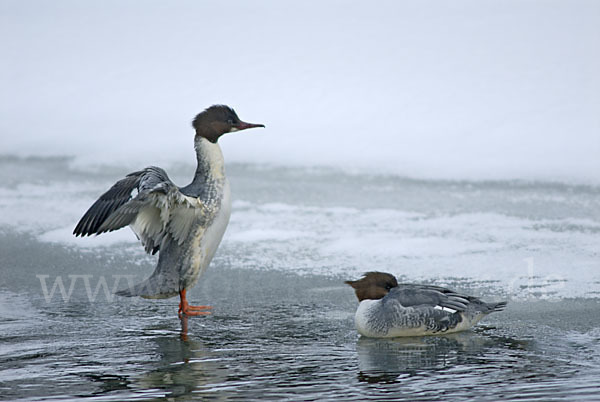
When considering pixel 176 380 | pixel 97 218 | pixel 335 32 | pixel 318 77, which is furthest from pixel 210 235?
pixel 335 32

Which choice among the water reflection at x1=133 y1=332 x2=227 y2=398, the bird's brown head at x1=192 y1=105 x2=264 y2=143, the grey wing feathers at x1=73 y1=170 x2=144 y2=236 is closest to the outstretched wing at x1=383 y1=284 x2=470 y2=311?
the water reflection at x1=133 y1=332 x2=227 y2=398

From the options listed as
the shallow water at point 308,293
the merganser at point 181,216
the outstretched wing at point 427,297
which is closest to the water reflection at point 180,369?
the shallow water at point 308,293

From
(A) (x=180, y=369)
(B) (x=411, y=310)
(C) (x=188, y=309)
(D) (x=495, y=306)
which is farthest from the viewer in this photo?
(C) (x=188, y=309)

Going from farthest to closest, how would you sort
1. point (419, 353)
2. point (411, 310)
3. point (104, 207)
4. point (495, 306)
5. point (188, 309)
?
1. point (188, 309)
2. point (104, 207)
3. point (495, 306)
4. point (411, 310)
5. point (419, 353)

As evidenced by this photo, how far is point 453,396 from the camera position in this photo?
344 centimetres

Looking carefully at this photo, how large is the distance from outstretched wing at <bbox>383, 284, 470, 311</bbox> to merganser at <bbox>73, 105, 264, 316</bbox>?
47.5 inches

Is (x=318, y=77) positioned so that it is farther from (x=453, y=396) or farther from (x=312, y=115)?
(x=453, y=396)

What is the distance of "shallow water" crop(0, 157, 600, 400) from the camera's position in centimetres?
374

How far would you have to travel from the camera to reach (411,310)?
4.57 meters

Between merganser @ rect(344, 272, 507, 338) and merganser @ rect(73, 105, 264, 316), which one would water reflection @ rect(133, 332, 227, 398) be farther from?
merganser @ rect(344, 272, 507, 338)

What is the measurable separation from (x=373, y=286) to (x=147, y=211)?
54.8 inches

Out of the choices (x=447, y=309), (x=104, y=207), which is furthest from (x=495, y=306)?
(x=104, y=207)

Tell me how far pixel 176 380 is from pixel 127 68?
8.52 meters

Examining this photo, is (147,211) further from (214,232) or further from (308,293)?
(308,293)
